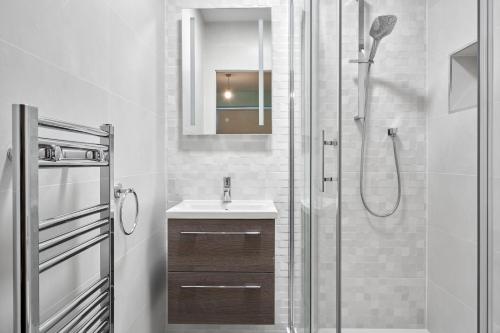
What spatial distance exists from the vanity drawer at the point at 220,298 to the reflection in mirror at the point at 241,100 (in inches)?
38.2

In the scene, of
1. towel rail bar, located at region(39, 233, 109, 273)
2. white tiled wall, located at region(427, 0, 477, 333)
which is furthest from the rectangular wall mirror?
white tiled wall, located at region(427, 0, 477, 333)

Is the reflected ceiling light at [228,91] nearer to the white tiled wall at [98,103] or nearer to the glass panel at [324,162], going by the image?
the white tiled wall at [98,103]

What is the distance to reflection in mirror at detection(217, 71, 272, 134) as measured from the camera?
2.48m

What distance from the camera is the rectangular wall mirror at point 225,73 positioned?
2.48 m

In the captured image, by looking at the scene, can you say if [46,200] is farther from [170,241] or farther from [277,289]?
[277,289]

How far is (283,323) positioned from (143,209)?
122cm

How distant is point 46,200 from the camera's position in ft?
3.53

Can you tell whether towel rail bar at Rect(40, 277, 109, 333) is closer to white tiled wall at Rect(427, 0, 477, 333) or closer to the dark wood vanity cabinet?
the dark wood vanity cabinet

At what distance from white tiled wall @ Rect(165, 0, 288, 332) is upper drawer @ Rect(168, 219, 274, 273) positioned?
0.44 metres

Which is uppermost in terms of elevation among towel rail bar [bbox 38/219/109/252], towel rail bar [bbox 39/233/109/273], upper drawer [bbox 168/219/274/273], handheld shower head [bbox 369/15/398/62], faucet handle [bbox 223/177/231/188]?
handheld shower head [bbox 369/15/398/62]

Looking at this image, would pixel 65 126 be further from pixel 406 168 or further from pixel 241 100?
pixel 241 100

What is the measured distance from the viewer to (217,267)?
207cm

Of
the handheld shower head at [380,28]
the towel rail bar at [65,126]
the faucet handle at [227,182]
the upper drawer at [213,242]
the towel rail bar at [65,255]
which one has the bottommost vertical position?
the upper drawer at [213,242]

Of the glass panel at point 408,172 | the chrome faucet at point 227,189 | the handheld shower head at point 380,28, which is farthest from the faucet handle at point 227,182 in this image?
the handheld shower head at point 380,28
